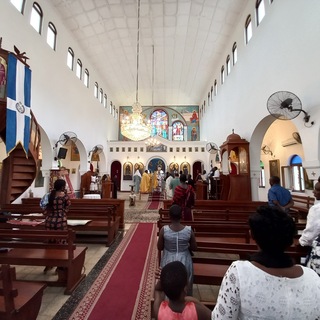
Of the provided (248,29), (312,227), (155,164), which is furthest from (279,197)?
(155,164)

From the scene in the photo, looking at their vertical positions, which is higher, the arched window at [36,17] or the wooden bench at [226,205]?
the arched window at [36,17]

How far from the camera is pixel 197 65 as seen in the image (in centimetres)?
1405

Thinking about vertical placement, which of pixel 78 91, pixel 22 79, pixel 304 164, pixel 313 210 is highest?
pixel 78 91

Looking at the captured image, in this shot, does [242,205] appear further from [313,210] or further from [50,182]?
[50,182]

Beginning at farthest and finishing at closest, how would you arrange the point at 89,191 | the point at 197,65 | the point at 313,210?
1. the point at 197,65
2. the point at 89,191
3. the point at 313,210

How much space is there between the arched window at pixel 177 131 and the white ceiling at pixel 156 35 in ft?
17.7

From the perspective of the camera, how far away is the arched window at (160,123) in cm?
2198

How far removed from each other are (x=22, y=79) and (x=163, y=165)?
14824 millimetres

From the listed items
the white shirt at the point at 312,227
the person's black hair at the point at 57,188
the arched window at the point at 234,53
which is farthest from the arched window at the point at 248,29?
the person's black hair at the point at 57,188

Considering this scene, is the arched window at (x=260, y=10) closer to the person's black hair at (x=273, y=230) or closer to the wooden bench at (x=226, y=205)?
the wooden bench at (x=226, y=205)

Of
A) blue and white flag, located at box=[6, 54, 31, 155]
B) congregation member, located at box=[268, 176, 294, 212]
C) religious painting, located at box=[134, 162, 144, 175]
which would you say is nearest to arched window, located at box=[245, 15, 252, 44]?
congregation member, located at box=[268, 176, 294, 212]

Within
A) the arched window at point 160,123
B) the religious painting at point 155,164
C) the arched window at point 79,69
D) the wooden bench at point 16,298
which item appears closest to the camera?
the wooden bench at point 16,298

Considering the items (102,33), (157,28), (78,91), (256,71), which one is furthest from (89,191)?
(256,71)

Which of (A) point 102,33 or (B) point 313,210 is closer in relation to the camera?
(B) point 313,210
